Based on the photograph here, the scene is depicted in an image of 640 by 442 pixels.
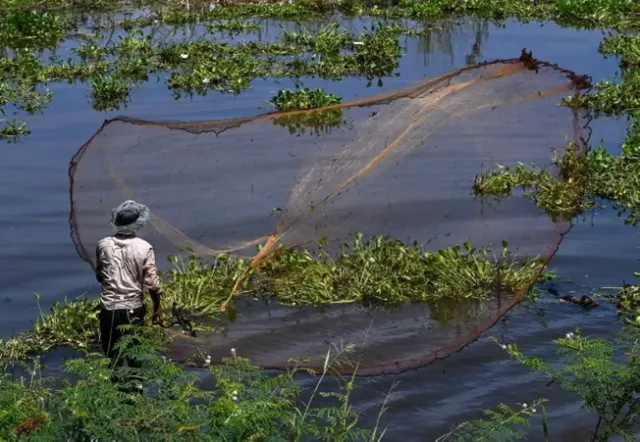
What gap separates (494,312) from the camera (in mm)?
8273

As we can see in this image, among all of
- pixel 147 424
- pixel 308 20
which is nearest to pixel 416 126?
pixel 147 424

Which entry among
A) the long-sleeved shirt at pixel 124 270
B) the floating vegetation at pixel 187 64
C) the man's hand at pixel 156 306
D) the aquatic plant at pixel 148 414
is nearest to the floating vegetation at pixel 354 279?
the man's hand at pixel 156 306

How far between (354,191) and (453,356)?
70.3 inches

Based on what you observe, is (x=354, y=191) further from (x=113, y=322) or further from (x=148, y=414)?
(x=148, y=414)

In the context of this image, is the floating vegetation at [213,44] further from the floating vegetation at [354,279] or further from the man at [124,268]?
the man at [124,268]

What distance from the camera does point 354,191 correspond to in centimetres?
930

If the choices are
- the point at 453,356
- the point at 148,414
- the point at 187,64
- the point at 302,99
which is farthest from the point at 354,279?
the point at 187,64

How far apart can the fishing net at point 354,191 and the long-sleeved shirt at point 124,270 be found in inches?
33.1

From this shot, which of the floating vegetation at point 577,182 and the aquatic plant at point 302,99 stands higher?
the aquatic plant at point 302,99

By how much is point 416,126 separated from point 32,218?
4451 mm

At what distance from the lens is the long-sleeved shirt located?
23.0 ft

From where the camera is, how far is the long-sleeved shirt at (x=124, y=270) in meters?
7.02

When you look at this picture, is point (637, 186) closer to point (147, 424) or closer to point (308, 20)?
point (147, 424)

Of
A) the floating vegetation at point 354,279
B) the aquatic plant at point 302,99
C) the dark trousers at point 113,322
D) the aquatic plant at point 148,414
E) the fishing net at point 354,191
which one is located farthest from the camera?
the aquatic plant at point 302,99
